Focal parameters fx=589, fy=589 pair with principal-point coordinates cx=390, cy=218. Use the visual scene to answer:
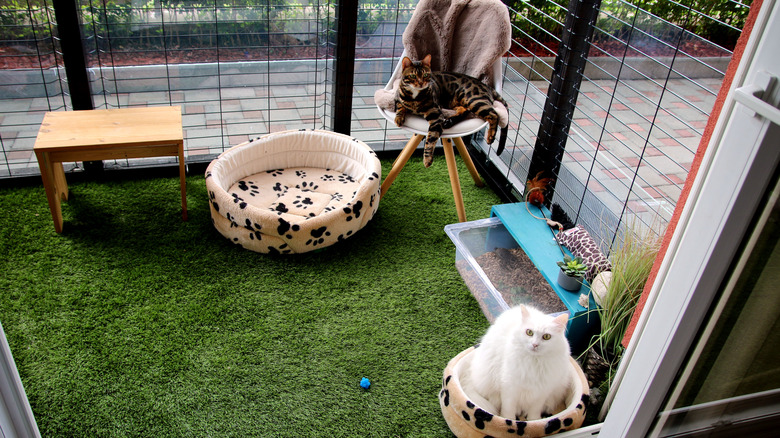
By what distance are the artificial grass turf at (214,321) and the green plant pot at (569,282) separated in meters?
0.38

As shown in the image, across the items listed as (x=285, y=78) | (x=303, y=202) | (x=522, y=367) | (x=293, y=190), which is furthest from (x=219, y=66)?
(x=522, y=367)

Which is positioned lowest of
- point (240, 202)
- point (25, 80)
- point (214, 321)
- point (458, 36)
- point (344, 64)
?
point (214, 321)

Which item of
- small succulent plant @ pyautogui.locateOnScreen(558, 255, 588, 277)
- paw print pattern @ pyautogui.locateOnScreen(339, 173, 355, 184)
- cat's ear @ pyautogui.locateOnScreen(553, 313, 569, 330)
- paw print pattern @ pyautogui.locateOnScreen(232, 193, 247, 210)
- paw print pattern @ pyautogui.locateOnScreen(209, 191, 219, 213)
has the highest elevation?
cat's ear @ pyautogui.locateOnScreen(553, 313, 569, 330)

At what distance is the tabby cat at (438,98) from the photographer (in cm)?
262

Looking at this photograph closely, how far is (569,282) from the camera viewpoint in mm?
2205

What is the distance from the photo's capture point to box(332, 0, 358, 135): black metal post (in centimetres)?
301

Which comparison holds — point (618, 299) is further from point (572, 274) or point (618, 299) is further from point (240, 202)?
point (240, 202)

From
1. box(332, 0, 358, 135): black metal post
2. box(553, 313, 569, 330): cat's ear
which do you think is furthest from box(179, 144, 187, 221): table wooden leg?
box(553, 313, 569, 330): cat's ear

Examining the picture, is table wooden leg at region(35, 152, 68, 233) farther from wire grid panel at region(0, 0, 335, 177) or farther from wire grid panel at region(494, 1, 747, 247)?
wire grid panel at region(494, 1, 747, 247)

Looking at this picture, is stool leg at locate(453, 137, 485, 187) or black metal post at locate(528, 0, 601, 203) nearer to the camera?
black metal post at locate(528, 0, 601, 203)

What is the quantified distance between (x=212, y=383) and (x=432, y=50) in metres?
1.85

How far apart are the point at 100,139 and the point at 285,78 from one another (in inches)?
40.3

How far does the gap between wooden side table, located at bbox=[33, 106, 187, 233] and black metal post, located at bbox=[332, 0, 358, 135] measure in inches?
33.6

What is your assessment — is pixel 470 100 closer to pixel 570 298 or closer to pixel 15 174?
pixel 570 298
